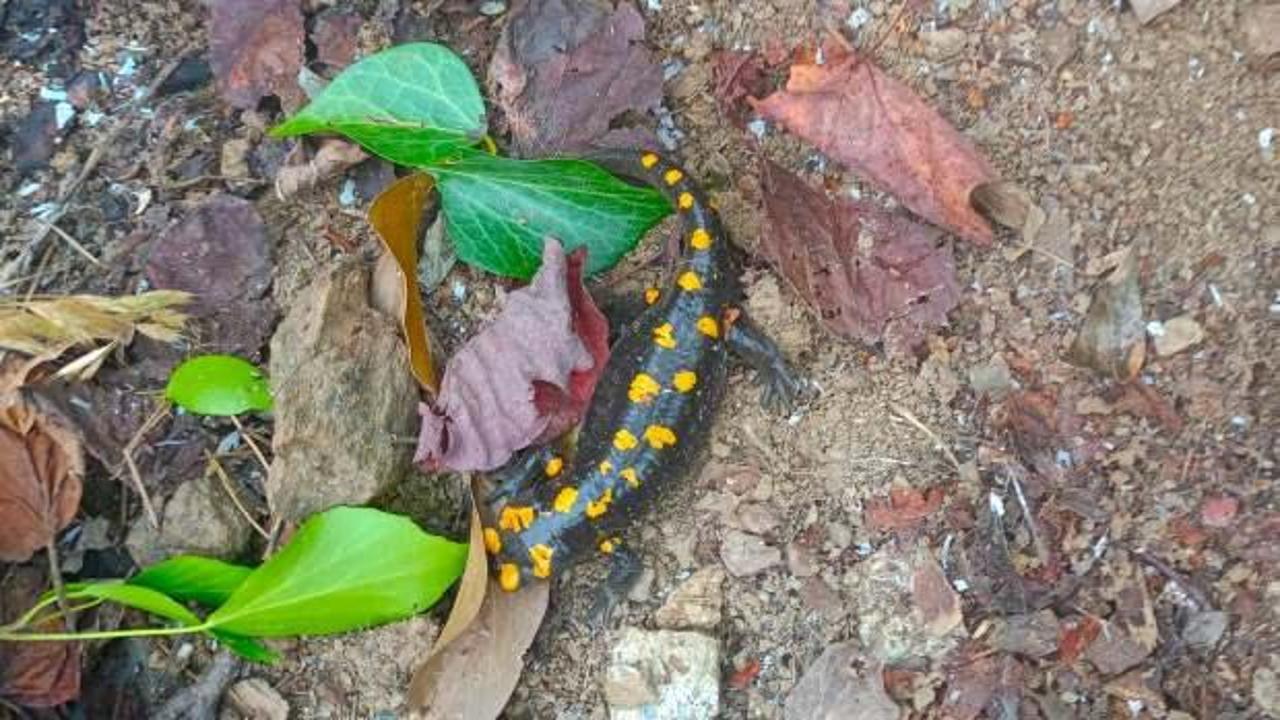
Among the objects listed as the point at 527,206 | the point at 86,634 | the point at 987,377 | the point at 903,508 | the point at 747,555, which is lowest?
the point at 86,634

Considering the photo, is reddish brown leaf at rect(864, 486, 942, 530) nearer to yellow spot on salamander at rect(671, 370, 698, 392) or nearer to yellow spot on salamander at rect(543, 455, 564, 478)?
yellow spot on salamander at rect(671, 370, 698, 392)

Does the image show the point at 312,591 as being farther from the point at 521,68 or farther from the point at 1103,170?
the point at 1103,170

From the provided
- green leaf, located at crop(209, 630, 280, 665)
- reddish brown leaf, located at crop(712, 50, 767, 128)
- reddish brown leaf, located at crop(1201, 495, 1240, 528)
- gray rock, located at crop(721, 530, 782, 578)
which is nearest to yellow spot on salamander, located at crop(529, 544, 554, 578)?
gray rock, located at crop(721, 530, 782, 578)

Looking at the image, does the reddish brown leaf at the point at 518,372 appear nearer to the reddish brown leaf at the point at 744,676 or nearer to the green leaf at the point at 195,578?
the green leaf at the point at 195,578

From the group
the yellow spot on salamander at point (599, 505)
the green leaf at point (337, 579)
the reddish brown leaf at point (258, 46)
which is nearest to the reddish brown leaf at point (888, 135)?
the yellow spot on salamander at point (599, 505)

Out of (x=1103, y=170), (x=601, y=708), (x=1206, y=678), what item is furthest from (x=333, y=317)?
(x=1206, y=678)

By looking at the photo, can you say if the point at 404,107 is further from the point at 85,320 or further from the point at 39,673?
the point at 39,673

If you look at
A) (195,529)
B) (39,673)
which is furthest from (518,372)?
(39,673)
